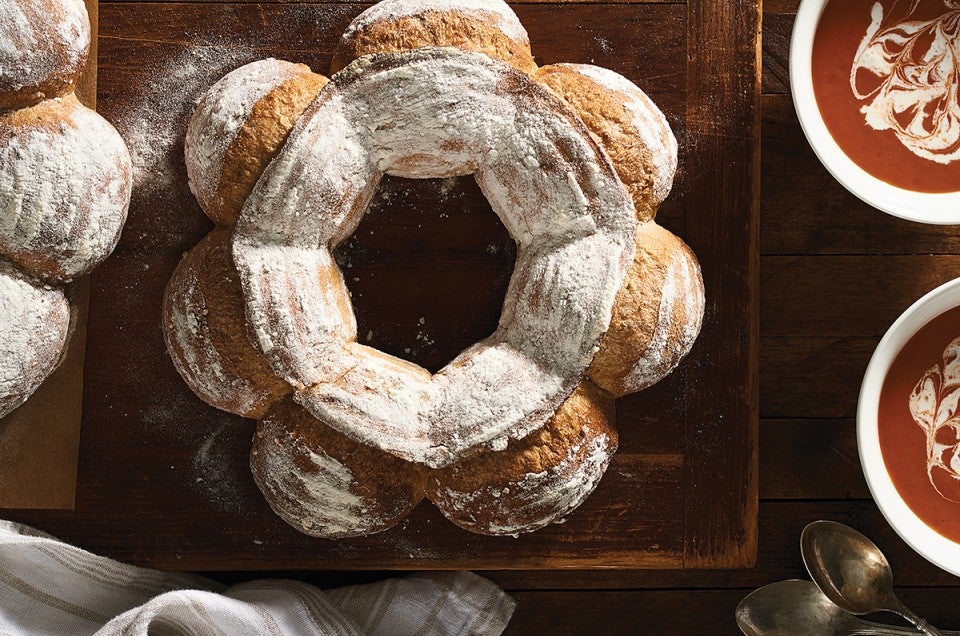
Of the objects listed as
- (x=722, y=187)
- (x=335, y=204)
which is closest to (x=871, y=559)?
(x=722, y=187)

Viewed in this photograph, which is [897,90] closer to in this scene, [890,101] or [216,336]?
[890,101]

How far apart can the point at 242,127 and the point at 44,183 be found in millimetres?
269

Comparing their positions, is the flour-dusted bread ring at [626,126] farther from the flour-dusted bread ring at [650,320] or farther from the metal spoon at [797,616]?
the metal spoon at [797,616]

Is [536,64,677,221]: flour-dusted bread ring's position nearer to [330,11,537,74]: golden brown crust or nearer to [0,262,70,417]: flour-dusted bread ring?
[330,11,537,74]: golden brown crust

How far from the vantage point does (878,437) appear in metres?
1.35

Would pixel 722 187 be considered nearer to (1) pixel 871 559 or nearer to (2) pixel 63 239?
(1) pixel 871 559

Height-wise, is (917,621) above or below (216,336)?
below

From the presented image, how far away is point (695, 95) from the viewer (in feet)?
4.78

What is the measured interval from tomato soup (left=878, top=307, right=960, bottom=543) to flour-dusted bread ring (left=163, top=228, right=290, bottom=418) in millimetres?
870

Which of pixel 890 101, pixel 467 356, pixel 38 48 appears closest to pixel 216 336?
pixel 467 356

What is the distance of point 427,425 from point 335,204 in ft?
1.06

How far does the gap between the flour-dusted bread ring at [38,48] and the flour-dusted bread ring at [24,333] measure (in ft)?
0.79

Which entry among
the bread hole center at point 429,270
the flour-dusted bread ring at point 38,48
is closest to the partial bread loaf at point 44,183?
the flour-dusted bread ring at point 38,48

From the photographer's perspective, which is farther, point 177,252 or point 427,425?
point 177,252
